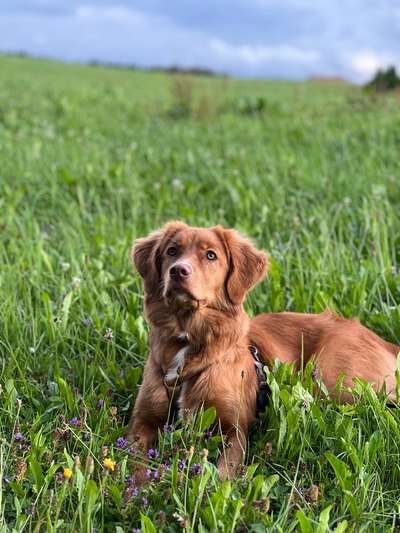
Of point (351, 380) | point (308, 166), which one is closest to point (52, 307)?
point (351, 380)

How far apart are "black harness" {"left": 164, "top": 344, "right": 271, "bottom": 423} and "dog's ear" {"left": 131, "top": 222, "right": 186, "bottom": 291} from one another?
52cm

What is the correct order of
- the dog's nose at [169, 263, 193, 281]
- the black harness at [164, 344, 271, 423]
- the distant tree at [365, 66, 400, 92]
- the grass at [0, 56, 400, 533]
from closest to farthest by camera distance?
the grass at [0, 56, 400, 533], the dog's nose at [169, 263, 193, 281], the black harness at [164, 344, 271, 423], the distant tree at [365, 66, 400, 92]

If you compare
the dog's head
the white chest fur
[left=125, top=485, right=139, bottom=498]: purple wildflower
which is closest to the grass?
[left=125, top=485, right=139, bottom=498]: purple wildflower

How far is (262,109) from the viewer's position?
48.0 feet

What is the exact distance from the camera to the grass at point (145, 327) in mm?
2512

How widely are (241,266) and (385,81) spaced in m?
17.1

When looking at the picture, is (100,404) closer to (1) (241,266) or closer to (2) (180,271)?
(2) (180,271)

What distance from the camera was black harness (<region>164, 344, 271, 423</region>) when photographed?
10.2 feet

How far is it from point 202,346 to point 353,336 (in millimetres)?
826

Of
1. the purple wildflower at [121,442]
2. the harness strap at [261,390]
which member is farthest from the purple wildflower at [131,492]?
the harness strap at [261,390]

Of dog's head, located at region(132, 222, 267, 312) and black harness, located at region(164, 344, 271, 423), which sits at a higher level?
dog's head, located at region(132, 222, 267, 312)

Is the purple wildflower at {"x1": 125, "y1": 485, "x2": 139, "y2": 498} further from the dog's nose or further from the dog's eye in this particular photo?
the dog's eye

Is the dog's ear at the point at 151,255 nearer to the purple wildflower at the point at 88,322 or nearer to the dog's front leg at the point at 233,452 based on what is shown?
the purple wildflower at the point at 88,322

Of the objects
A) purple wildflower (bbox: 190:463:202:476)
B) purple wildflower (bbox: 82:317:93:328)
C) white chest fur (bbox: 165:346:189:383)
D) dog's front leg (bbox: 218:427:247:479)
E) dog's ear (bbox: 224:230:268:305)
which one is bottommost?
dog's front leg (bbox: 218:427:247:479)
